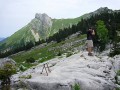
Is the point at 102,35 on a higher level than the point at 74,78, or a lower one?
lower

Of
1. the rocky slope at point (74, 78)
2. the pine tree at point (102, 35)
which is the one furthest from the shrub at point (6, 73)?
the pine tree at point (102, 35)

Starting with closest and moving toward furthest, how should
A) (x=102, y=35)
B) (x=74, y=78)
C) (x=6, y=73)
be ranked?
(x=6, y=73)
(x=74, y=78)
(x=102, y=35)

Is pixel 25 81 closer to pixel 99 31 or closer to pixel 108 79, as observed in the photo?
pixel 108 79

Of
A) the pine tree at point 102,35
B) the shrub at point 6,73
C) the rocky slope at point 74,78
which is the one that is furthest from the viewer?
the pine tree at point 102,35

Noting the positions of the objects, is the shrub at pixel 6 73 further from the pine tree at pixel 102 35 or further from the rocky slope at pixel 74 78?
the pine tree at pixel 102 35

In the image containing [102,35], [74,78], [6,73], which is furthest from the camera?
[102,35]

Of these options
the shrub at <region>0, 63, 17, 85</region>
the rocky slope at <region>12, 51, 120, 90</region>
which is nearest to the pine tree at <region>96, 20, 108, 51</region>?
the rocky slope at <region>12, 51, 120, 90</region>

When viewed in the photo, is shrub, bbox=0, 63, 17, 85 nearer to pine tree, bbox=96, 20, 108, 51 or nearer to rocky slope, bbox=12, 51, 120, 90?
rocky slope, bbox=12, 51, 120, 90

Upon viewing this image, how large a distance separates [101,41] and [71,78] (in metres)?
107

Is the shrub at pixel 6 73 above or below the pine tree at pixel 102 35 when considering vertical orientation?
above

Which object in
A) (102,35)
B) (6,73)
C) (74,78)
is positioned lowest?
(102,35)

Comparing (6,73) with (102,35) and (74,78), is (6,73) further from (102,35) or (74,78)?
(102,35)

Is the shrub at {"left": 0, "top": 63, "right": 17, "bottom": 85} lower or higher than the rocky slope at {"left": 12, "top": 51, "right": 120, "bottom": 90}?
higher

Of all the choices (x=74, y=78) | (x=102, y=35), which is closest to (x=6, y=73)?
(x=74, y=78)
